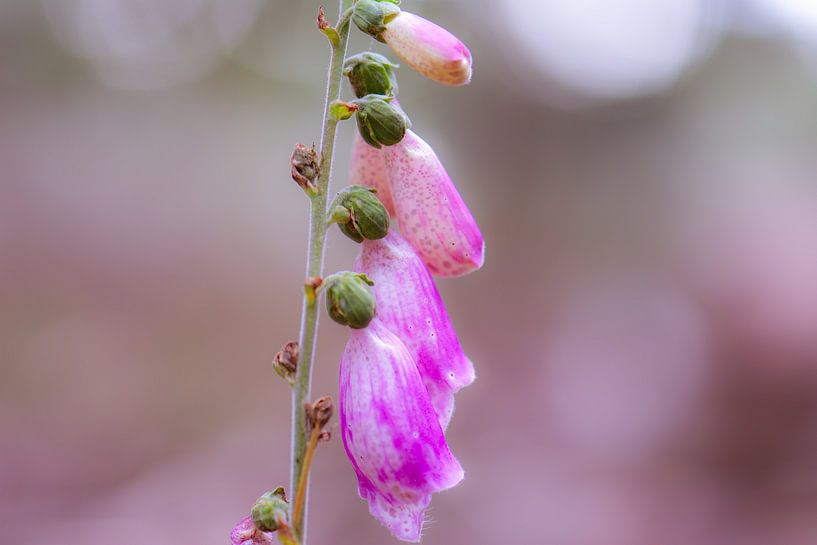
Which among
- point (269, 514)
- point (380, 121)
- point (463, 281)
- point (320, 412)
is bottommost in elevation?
point (269, 514)

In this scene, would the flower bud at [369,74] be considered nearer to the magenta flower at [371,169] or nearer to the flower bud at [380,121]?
the flower bud at [380,121]

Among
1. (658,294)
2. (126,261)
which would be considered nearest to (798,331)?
(658,294)

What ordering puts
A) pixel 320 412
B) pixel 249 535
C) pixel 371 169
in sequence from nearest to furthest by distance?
1. pixel 320 412
2. pixel 249 535
3. pixel 371 169

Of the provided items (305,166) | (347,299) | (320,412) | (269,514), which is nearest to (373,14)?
(305,166)

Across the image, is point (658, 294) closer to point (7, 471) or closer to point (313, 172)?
point (7, 471)

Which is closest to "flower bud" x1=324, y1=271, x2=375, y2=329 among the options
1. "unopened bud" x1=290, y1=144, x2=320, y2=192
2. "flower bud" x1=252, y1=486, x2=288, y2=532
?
"unopened bud" x1=290, y1=144, x2=320, y2=192

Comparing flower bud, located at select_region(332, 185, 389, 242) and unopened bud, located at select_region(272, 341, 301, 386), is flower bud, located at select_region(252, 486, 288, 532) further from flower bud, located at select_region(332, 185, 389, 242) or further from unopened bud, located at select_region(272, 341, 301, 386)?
flower bud, located at select_region(332, 185, 389, 242)

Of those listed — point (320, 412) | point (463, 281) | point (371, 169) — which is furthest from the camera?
point (463, 281)

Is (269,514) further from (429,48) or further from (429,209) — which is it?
(429,48)
